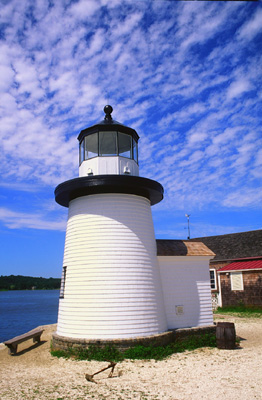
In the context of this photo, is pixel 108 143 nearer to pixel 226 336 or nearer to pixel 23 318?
pixel 226 336

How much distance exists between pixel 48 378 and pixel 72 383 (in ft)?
2.56

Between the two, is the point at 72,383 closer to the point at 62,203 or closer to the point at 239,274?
the point at 62,203

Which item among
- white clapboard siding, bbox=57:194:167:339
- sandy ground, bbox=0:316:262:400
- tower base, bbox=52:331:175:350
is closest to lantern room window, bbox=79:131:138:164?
white clapboard siding, bbox=57:194:167:339

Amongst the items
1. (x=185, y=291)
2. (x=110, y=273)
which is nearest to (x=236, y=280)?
(x=185, y=291)

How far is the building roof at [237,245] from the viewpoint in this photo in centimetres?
2212

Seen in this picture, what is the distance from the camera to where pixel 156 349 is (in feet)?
29.9

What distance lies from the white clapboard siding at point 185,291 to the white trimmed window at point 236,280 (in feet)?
33.8

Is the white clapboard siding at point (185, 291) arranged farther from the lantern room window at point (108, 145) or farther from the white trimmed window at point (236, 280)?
the white trimmed window at point (236, 280)

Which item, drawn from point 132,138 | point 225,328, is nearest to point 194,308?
point 225,328

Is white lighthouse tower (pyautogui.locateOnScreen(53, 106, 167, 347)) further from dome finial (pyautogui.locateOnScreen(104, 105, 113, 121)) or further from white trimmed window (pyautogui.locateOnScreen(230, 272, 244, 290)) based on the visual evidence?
white trimmed window (pyautogui.locateOnScreen(230, 272, 244, 290))

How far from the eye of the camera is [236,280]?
20812mm

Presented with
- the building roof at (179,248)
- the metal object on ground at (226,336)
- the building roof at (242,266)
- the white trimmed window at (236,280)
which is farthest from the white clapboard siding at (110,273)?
the white trimmed window at (236,280)

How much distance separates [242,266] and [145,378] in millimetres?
14954

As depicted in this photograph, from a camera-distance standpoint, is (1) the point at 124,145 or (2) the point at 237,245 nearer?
(1) the point at 124,145
